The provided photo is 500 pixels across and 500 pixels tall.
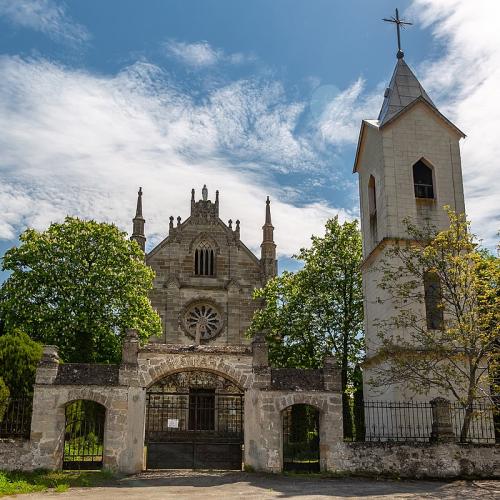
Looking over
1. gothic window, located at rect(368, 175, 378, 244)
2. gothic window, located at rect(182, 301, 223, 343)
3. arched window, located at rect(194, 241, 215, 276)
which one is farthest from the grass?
arched window, located at rect(194, 241, 215, 276)

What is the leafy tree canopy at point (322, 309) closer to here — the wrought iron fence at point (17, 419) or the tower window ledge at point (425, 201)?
the tower window ledge at point (425, 201)

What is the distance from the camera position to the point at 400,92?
947 inches

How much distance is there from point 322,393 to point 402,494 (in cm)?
422

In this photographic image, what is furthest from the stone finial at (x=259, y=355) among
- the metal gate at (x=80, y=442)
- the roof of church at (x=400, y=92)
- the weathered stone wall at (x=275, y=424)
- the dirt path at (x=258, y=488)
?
the roof of church at (x=400, y=92)

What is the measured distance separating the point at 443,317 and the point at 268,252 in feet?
64.6

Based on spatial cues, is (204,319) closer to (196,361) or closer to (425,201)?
(425,201)

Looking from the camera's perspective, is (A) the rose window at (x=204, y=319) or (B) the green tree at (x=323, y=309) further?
(A) the rose window at (x=204, y=319)

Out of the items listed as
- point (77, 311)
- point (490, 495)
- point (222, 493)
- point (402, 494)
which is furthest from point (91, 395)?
point (77, 311)

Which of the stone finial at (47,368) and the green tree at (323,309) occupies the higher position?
the green tree at (323,309)

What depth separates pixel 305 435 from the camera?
26594mm

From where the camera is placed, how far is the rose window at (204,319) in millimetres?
37000

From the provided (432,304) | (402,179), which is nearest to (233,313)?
(402,179)

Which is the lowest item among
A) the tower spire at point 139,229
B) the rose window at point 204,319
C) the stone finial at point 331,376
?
the stone finial at point 331,376

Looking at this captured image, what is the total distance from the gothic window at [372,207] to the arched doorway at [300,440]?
6.79m
